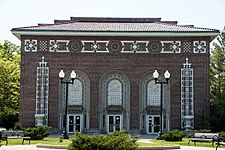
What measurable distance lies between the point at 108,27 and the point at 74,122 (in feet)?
31.9

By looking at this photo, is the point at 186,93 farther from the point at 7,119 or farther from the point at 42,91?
the point at 7,119

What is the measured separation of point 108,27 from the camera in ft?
133

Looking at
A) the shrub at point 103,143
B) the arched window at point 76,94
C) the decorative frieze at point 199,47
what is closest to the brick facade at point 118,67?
the decorative frieze at point 199,47

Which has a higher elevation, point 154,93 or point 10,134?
point 154,93

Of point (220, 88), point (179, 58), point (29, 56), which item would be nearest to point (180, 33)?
point (179, 58)

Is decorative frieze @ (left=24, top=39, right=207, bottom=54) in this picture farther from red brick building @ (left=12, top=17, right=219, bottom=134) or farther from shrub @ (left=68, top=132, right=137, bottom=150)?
shrub @ (left=68, top=132, right=137, bottom=150)

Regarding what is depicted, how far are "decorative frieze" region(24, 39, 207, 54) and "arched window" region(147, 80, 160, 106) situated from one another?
10.3 feet

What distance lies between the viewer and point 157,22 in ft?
148

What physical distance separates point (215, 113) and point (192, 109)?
294 cm

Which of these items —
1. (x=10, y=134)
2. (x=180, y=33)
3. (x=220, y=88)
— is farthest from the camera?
(x=220, y=88)

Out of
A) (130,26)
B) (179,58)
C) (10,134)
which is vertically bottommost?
(10,134)

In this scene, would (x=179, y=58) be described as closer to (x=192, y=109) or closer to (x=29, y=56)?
(x=192, y=109)

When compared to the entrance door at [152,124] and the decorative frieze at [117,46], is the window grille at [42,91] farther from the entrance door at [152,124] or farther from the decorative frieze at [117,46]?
the entrance door at [152,124]

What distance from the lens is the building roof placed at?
38000 mm
